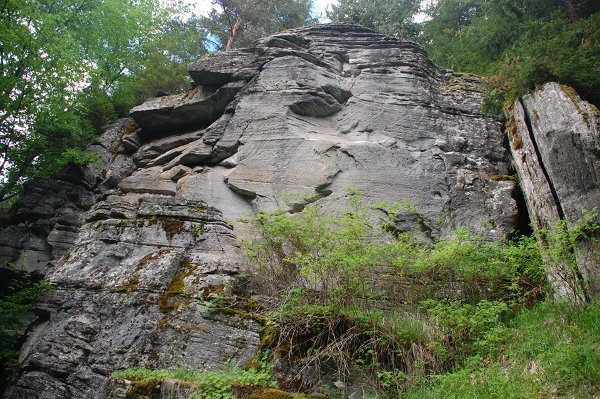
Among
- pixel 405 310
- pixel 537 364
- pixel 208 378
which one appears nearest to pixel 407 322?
pixel 405 310

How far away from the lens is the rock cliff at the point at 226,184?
7.08 meters

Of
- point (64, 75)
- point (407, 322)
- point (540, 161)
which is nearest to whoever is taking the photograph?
point (407, 322)

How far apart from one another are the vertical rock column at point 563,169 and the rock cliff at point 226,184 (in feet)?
0.21

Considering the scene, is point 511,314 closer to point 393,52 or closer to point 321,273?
point 321,273

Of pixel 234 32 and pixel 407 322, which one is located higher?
pixel 234 32

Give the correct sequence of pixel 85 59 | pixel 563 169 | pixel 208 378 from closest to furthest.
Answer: pixel 208 378, pixel 563 169, pixel 85 59

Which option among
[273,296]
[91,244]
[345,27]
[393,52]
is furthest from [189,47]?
[273,296]

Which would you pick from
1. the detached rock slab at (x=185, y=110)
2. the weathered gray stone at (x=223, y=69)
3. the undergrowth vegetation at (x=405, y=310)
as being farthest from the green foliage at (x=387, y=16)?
the undergrowth vegetation at (x=405, y=310)

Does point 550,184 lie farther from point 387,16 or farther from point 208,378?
point 387,16

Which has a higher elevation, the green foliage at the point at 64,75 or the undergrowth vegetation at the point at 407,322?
the green foliage at the point at 64,75

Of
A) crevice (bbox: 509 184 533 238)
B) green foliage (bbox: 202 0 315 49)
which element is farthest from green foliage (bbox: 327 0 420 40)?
crevice (bbox: 509 184 533 238)

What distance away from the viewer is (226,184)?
1127 cm

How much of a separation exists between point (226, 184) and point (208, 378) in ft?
20.0

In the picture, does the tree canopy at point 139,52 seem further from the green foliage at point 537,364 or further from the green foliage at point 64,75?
the green foliage at point 537,364
